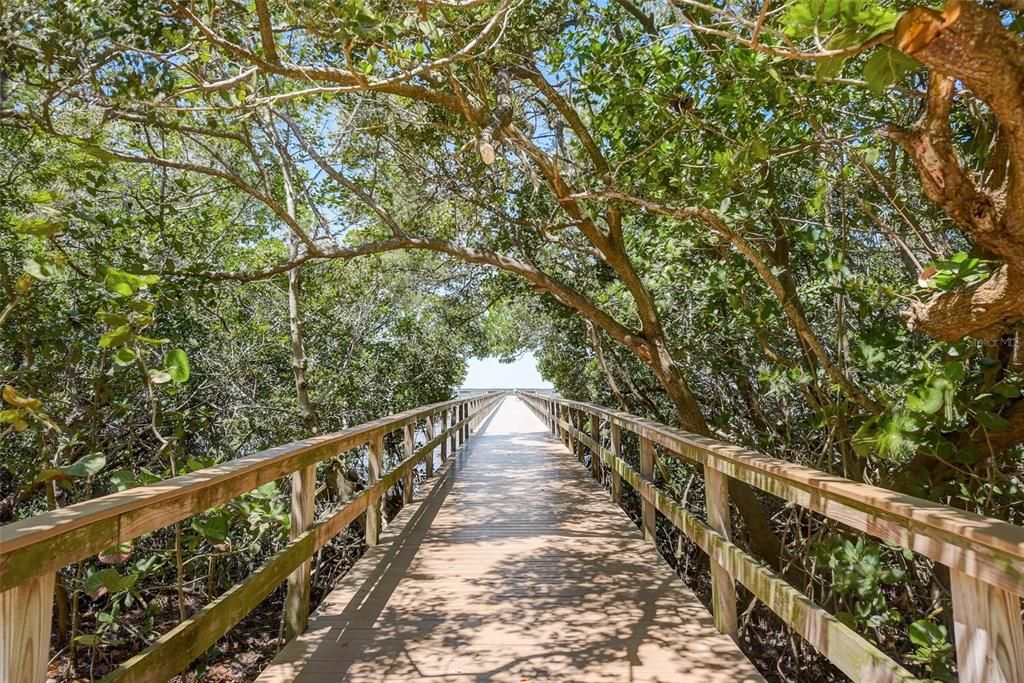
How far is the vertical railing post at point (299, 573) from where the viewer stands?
3102 millimetres

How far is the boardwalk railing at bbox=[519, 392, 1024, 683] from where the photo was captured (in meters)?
1.42

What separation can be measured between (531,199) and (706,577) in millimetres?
4976

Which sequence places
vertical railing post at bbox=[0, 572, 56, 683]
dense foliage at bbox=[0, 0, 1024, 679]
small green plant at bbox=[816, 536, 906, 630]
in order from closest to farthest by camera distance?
vertical railing post at bbox=[0, 572, 56, 683]
dense foliage at bbox=[0, 0, 1024, 679]
small green plant at bbox=[816, 536, 906, 630]

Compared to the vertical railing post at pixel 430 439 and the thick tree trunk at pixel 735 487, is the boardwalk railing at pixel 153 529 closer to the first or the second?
the thick tree trunk at pixel 735 487

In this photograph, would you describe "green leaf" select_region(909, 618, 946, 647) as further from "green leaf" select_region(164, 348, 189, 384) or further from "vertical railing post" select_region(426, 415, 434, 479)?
"vertical railing post" select_region(426, 415, 434, 479)

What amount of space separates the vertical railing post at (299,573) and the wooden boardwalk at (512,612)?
87mm

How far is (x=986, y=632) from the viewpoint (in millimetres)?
1456

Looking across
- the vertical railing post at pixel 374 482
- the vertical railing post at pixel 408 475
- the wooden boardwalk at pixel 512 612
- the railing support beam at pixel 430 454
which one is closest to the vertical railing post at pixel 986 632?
the wooden boardwalk at pixel 512 612

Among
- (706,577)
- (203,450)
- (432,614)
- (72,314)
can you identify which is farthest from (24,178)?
(706,577)

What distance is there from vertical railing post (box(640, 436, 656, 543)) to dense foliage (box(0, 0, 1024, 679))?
110cm

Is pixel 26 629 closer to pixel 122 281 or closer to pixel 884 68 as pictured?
pixel 122 281

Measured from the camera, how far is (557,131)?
6.12 meters

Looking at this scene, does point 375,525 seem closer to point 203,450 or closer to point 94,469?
point 94,469

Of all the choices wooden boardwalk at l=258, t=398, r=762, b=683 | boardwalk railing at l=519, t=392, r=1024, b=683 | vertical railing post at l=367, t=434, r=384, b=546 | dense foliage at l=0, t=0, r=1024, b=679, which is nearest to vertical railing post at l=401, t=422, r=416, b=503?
wooden boardwalk at l=258, t=398, r=762, b=683
